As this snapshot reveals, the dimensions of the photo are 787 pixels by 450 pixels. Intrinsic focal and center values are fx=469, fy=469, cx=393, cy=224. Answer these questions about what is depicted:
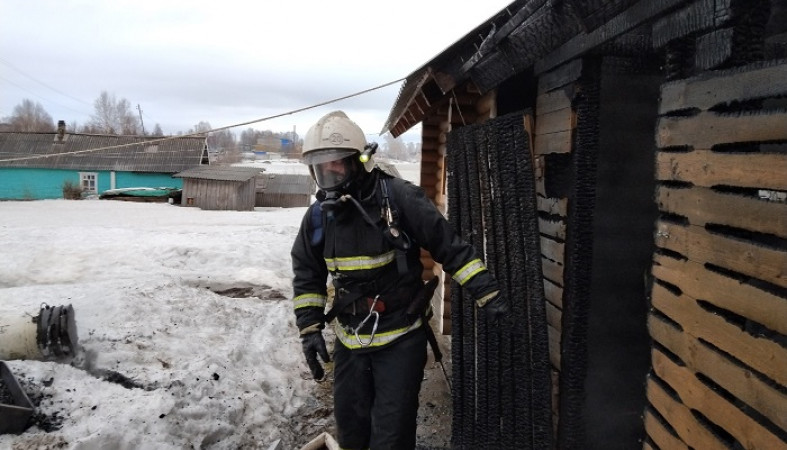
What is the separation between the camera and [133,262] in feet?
33.3

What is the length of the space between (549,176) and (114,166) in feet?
142

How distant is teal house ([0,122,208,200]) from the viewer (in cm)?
3788

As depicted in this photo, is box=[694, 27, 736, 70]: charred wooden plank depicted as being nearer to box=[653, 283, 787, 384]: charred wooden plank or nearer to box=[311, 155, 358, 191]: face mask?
box=[653, 283, 787, 384]: charred wooden plank

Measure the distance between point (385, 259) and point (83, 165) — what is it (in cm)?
4396

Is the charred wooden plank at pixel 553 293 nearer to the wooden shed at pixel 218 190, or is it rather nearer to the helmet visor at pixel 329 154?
the helmet visor at pixel 329 154

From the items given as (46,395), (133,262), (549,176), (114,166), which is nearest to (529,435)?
(549,176)

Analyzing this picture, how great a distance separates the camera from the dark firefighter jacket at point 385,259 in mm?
3006

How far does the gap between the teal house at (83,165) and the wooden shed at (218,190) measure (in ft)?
21.8

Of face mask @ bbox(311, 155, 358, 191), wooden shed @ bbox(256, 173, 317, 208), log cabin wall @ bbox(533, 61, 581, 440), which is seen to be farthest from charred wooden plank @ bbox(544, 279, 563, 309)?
wooden shed @ bbox(256, 173, 317, 208)

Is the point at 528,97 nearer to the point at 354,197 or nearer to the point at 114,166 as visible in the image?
the point at 354,197

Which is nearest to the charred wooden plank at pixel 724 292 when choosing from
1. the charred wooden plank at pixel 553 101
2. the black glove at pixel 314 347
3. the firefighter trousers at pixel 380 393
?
the charred wooden plank at pixel 553 101

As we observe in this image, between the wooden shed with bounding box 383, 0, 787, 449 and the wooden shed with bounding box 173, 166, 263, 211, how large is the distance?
1151 inches

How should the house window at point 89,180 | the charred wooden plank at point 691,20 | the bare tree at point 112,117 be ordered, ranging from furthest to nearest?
the bare tree at point 112,117
the house window at point 89,180
the charred wooden plank at point 691,20

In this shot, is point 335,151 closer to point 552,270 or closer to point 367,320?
point 367,320
